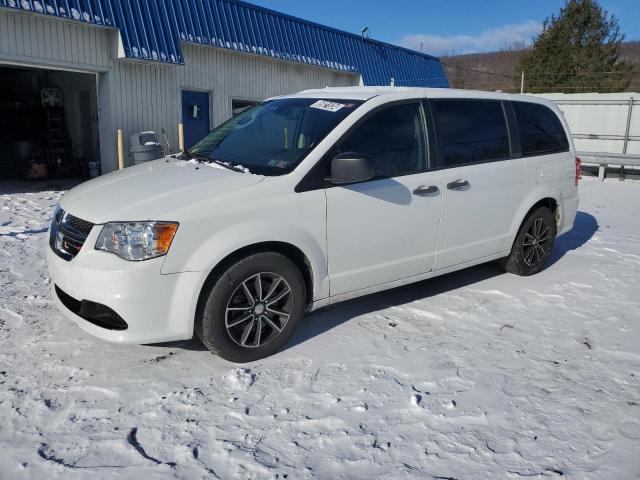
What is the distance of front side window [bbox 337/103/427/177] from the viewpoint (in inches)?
159

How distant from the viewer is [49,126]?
1469cm

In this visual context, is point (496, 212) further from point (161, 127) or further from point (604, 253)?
point (161, 127)

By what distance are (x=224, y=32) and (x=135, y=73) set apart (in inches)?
98.9

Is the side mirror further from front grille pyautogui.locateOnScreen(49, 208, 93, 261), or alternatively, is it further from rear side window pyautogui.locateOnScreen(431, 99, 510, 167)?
front grille pyautogui.locateOnScreen(49, 208, 93, 261)

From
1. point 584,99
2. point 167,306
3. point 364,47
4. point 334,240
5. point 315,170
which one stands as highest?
point 364,47

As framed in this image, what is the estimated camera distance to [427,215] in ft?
14.3

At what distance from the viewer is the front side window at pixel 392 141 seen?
4027 mm

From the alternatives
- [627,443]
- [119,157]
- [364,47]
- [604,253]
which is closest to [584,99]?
[364,47]

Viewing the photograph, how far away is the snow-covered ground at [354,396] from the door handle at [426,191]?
40.7 inches

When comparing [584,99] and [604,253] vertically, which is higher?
[584,99]

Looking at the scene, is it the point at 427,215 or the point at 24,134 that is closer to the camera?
the point at 427,215

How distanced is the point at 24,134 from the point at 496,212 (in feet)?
49.0

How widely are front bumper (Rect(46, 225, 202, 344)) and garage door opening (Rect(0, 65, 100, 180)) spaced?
37.1 ft

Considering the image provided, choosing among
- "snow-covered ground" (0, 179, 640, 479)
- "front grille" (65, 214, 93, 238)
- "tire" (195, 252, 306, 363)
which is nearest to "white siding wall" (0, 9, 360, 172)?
"snow-covered ground" (0, 179, 640, 479)
